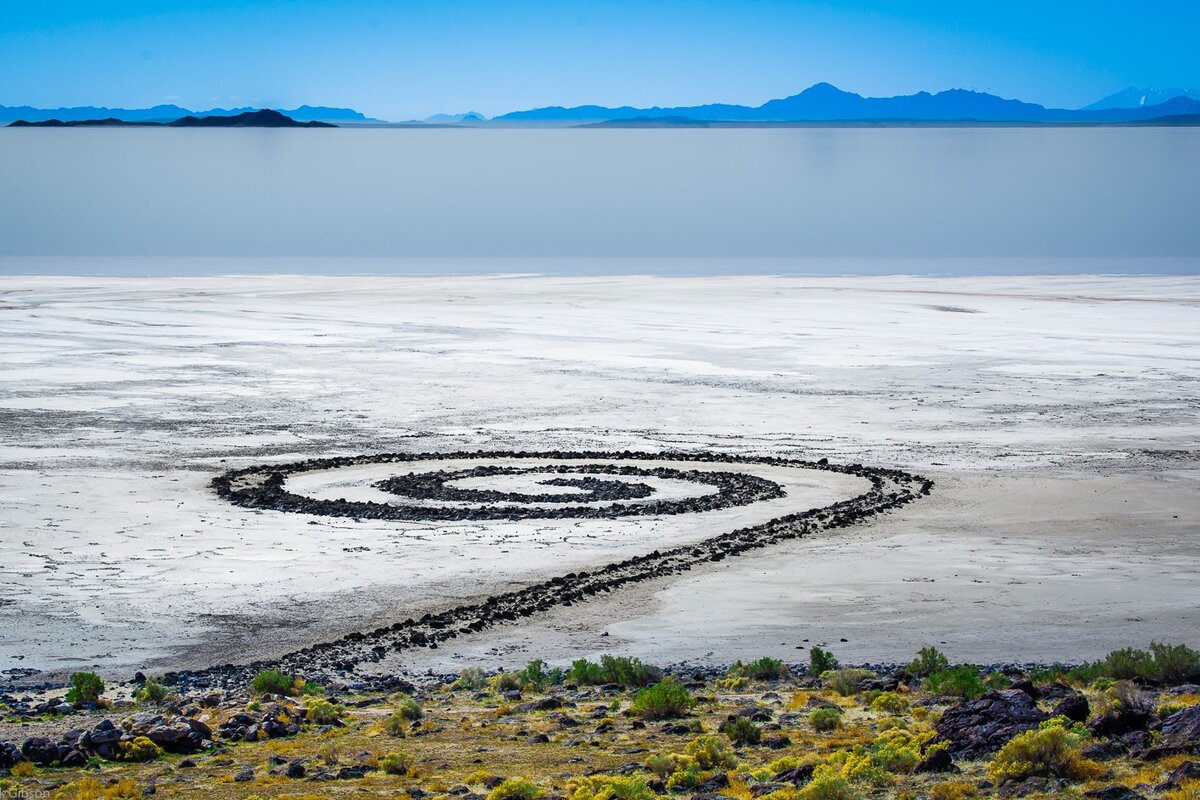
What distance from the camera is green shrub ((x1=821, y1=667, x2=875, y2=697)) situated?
15719 mm

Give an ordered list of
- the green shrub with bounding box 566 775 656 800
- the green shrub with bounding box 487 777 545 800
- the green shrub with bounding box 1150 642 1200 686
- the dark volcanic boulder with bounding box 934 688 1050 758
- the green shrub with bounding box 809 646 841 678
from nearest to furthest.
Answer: the green shrub with bounding box 566 775 656 800 → the green shrub with bounding box 487 777 545 800 → the dark volcanic boulder with bounding box 934 688 1050 758 → the green shrub with bounding box 1150 642 1200 686 → the green shrub with bounding box 809 646 841 678

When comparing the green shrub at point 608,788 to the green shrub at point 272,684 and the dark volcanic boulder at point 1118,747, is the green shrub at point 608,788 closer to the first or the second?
the dark volcanic boulder at point 1118,747

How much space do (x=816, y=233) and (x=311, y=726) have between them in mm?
91727

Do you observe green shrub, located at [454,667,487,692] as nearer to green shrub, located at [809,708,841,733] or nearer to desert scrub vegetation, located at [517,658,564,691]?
desert scrub vegetation, located at [517,658,564,691]

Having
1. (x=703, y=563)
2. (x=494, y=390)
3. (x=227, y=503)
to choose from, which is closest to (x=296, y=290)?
(x=494, y=390)

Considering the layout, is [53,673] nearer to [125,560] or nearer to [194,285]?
[125,560]

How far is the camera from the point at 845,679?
624 inches

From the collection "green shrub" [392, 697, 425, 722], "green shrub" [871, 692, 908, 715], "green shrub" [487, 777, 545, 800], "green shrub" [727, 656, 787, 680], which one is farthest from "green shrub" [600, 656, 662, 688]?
"green shrub" [487, 777, 545, 800]

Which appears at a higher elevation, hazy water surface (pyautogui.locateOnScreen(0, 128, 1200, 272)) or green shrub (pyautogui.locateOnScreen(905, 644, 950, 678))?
hazy water surface (pyautogui.locateOnScreen(0, 128, 1200, 272))

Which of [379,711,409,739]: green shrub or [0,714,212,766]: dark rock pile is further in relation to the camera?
[379,711,409,739]: green shrub

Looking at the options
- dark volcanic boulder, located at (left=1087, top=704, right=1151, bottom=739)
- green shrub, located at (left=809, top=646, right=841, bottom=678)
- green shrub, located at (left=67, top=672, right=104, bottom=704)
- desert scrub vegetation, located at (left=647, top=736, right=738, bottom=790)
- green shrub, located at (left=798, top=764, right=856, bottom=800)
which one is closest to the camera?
green shrub, located at (left=798, top=764, right=856, bottom=800)

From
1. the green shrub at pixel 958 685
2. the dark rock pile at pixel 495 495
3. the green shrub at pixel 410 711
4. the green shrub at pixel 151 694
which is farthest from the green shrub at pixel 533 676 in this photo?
the dark rock pile at pixel 495 495

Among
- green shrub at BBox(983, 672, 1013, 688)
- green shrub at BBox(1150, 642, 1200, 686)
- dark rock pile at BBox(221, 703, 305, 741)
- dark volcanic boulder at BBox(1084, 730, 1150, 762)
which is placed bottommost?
dark rock pile at BBox(221, 703, 305, 741)

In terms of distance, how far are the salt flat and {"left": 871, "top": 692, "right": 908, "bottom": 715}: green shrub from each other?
263 cm
